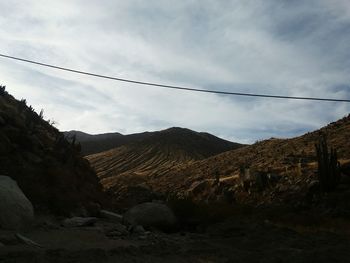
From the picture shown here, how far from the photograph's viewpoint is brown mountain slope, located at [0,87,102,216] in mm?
15008

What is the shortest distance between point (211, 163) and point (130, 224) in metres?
40.5

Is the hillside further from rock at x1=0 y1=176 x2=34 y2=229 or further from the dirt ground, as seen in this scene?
rock at x1=0 y1=176 x2=34 y2=229

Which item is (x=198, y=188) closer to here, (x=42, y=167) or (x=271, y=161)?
(x=271, y=161)

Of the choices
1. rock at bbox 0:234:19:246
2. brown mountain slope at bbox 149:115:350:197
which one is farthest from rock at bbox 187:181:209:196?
rock at bbox 0:234:19:246

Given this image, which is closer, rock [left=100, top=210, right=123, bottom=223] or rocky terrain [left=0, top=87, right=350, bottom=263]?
rocky terrain [left=0, top=87, right=350, bottom=263]

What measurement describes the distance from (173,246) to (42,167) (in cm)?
735

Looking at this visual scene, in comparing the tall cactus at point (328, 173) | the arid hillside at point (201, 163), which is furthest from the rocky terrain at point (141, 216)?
the arid hillside at point (201, 163)

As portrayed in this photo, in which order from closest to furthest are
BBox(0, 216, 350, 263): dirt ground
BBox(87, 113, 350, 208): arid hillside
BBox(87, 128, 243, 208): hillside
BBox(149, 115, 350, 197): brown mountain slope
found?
BBox(0, 216, 350, 263): dirt ground < BBox(87, 113, 350, 208): arid hillside < BBox(149, 115, 350, 197): brown mountain slope < BBox(87, 128, 243, 208): hillside

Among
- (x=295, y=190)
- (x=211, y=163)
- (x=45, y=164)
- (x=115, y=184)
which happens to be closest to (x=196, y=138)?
(x=211, y=163)

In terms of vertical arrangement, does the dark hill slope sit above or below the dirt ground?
above

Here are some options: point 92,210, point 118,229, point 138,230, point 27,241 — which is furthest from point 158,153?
point 27,241

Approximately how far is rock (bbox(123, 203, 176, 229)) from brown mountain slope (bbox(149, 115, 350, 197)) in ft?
58.7

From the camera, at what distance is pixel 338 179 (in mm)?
25375

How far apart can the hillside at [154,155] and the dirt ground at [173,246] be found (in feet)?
119
